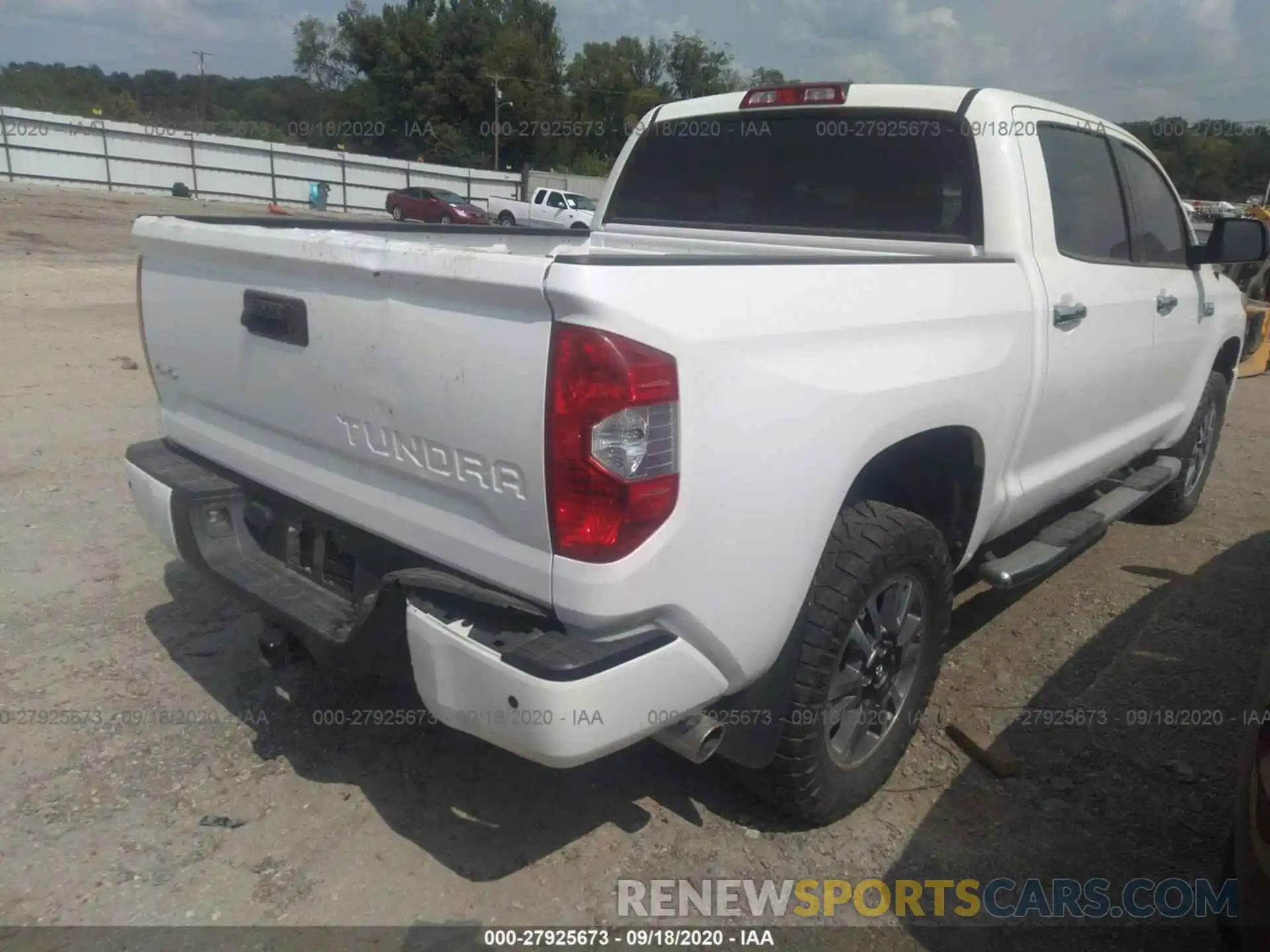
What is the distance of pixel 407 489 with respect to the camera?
236 centimetres

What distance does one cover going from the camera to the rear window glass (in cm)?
341

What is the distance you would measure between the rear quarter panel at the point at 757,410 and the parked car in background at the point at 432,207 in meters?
31.0

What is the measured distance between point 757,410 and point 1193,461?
4.47 meters

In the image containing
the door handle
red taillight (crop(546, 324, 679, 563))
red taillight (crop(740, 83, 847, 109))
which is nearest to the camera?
red taillight (crop(546, 324, 679, 563))

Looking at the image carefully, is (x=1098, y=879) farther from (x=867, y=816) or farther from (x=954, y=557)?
(x=954, y=557)

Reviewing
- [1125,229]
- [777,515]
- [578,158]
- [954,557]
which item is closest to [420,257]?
[777,515]

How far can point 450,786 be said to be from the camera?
2990 millimetres

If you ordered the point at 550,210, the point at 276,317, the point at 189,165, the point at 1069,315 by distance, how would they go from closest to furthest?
1. the point at 276,317
2. the point at 1069,315
3. the point at 550,210
4. the point at 189,165

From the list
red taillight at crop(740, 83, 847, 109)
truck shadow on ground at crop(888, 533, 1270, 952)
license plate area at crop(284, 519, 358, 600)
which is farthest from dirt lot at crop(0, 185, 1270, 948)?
red taillight at crop(740, 83, 847, 109)

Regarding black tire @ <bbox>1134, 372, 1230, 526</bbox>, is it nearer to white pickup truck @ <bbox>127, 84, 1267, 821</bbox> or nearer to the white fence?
white pickup truck @ <bbox>127, 84, 1267, 821</bbox>

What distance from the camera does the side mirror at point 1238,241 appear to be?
4246mm

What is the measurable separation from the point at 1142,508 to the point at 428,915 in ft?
15.6

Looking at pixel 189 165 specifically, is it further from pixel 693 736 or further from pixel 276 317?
pixel 693 736

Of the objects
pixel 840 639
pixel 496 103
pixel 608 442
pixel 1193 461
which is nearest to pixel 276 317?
pixel 608 442
